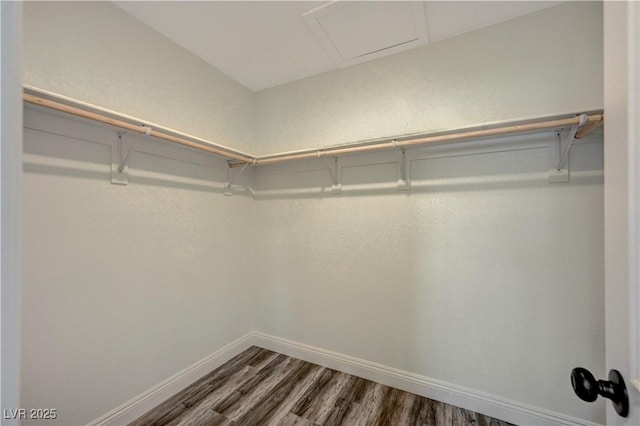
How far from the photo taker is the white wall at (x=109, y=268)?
1.22m

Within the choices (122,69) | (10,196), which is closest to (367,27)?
(122,69)

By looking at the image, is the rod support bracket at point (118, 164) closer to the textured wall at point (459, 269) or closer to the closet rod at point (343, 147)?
the closet rod at point (343, 147)

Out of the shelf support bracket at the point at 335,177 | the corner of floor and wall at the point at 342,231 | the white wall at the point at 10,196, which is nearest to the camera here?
the white wall at the point at 10,196

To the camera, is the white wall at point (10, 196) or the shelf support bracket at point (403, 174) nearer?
the white wall at point (10, 196)

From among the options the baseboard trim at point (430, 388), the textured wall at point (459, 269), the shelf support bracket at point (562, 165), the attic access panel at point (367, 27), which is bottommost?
the baseboard trim at point (430, 388)

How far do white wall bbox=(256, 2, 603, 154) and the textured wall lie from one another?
0.25 metres

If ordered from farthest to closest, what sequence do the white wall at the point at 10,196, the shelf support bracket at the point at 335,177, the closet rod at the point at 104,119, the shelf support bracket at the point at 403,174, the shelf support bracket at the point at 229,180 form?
1. the shelf support bracket at the point at 229,180
2. the shelf support bracket at the point at 335,177
3. the shelf support bracket at the point at 403,174
4. the closet rod at the point at 104,119
5. the white wall at the point at 10,196

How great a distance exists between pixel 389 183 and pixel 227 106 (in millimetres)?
1521

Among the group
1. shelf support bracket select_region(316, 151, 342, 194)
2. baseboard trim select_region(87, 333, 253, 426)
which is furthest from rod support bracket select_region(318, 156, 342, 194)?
baseboard trim select_region(87, 333, 253, 426)

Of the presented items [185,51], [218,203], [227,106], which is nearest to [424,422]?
[218,203]

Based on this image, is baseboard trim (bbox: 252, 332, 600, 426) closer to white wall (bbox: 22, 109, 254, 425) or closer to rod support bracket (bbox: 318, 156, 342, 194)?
white wall (bbox: 22, 109, 254, 425)

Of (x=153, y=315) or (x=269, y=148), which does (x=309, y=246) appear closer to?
(x=269, y=148)

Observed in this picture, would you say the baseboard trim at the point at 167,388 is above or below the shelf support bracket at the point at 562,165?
below

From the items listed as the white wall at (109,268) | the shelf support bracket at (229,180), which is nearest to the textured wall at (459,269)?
the shelf support bracket at (229,180)
